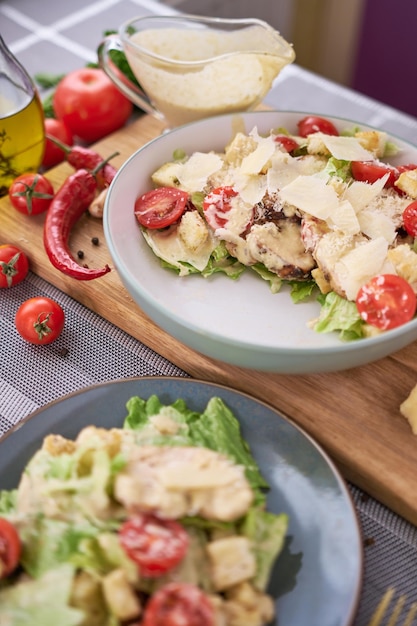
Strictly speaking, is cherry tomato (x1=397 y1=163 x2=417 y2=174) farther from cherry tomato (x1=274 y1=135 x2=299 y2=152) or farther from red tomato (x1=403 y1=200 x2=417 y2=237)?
cherry tomato (x1=274 y1=135 x2=299 y2=152)

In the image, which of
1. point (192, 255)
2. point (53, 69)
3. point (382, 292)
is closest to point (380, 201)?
point (382, 292)

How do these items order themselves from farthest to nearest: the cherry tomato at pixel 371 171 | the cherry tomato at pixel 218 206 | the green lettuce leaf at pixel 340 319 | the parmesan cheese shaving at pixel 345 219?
the cherry tomato at pixel 371 171 → the cherry tomato at pixel 218 206 → the parmesan cheese shaving at pixel 345 219 → the green lettuce leaf at pixel 340 319

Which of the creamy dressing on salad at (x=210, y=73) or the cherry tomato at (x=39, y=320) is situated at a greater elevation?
the creamy dressing on salad at (x=210, y=73)

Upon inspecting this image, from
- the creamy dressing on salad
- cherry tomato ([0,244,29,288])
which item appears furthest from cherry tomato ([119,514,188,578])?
the creamy dressing on salad

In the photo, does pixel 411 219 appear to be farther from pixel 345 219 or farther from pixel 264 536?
pixel 264 536

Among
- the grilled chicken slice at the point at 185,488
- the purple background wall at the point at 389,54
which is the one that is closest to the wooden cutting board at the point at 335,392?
the grilled chicken slice at the point at 185,488

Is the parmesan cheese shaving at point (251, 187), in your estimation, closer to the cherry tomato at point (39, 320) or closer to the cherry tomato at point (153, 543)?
the cherry tomato at point (39, 320)
